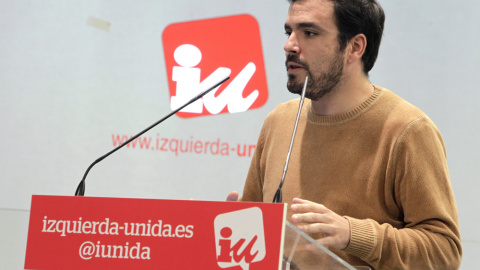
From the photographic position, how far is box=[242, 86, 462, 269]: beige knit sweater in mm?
1396

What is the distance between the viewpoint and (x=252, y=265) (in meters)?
0.98

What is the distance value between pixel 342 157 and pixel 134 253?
778 mm

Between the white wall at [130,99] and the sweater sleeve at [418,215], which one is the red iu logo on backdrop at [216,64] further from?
the sweater sleeve at [418,215]

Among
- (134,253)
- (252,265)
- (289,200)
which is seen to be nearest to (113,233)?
(134,253)

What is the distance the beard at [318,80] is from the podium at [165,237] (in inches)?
27.8

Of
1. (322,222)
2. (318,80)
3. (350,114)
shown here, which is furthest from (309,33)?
(322,222)

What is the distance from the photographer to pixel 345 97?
5.67ft

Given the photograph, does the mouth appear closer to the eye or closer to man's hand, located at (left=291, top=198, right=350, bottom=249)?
the eye

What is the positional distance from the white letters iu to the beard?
1392 millimetres

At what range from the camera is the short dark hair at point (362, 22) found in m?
1.70

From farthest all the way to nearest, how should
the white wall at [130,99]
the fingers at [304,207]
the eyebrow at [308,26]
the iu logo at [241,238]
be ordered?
the white wall at [130,99], the eyebrow at [308,26], the fingers at [304,207], the iu logo at [241,238]

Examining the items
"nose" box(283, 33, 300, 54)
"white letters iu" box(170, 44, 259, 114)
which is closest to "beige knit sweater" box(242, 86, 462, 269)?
"nose" box(283, 33, 300, 54)

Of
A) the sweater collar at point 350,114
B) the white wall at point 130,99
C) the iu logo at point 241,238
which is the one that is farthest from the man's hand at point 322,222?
the white wall at point 130,99

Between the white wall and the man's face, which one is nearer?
the man's face
